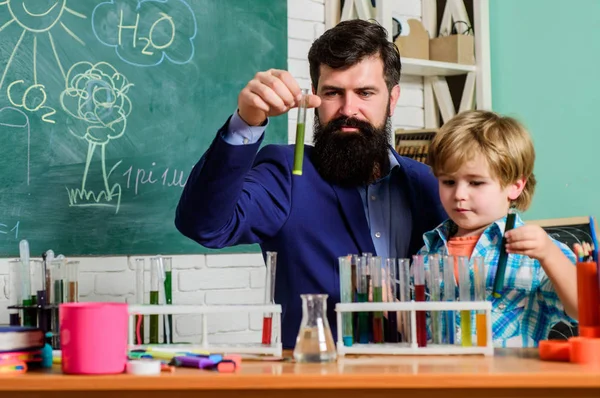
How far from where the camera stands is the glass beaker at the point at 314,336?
4.59 feet

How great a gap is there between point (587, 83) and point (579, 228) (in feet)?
3.52

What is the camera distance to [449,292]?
1495 mm

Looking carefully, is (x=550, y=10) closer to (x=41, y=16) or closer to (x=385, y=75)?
(x=385, y=75)

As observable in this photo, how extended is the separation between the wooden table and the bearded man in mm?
765

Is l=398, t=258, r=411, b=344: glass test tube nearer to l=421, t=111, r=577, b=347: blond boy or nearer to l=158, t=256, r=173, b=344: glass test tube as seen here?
l=421, t=111, r=577, b=347: blond boy

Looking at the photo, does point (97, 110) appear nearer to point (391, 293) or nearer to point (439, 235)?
point (439, 235)

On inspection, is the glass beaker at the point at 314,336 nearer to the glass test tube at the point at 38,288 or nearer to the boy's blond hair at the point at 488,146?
the glass test tube at the point at 38,288

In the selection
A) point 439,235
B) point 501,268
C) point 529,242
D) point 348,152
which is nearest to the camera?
point 529,242

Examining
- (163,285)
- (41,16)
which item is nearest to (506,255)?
(163,285)

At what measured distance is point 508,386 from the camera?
1.20 metres

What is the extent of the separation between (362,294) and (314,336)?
0.48ft

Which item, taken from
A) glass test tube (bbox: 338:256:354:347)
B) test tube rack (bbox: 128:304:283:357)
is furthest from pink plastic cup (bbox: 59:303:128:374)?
glass test tube (bbox: 338:256:354:347)

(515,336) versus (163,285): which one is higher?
(163,285)

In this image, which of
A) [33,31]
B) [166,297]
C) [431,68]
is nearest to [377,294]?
[166,297]
